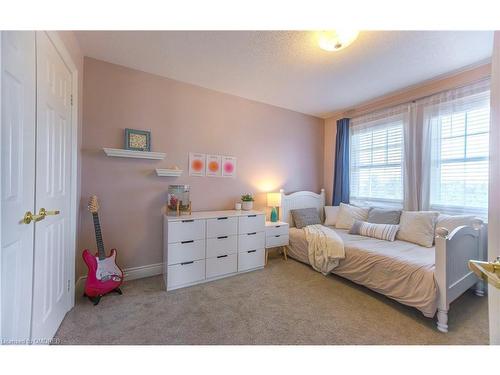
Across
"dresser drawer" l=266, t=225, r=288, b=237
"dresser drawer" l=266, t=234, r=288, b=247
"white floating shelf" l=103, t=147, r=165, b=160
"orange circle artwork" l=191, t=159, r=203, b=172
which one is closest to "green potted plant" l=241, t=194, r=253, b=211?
"dresser drawer" l=266, t=225, r=288, b=237

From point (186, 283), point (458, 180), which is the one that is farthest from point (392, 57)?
point (186, 283)

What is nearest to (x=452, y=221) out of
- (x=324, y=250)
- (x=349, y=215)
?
(x=349, y=215)

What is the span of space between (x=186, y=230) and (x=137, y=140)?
1.17m

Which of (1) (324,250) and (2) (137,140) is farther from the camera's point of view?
(1) (324,250)

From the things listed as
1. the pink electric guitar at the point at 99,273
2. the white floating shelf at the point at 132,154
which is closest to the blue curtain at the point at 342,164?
the white floating shelf at the point at 132,154

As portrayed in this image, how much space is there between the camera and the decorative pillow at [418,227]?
2.23 metres

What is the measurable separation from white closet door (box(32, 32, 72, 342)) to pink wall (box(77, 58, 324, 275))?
1.60 feet

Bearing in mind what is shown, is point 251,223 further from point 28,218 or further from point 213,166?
point 28,218

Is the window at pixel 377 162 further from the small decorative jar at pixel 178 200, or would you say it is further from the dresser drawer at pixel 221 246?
the small decorative jar at pixel 178 200

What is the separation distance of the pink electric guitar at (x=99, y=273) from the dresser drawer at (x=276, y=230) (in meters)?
1.75

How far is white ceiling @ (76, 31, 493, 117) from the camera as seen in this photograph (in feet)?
5.55

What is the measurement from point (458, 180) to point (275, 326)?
262 cm

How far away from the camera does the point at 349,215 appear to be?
3.06 meters

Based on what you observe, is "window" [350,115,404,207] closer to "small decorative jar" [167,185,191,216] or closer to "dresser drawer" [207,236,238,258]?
"dresser drawer" [207,236,238,258]
